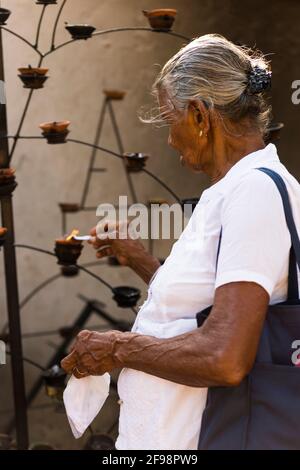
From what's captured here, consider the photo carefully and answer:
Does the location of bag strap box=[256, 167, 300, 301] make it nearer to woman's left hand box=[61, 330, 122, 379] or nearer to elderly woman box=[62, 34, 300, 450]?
elderly woman box=[62, 34, 300, 450]

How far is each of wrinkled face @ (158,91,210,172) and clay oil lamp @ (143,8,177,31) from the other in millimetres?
891

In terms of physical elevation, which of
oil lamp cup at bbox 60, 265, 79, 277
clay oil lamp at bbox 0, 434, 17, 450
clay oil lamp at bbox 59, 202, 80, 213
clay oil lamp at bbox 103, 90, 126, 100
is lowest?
clay oil lamp at bbox 0, 434, 17, 450

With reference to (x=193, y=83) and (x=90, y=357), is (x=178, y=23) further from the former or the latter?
(x=90, y=357)

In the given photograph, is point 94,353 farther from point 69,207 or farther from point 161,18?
point 69,207

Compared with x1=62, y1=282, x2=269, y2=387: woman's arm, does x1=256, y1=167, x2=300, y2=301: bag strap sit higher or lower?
higher

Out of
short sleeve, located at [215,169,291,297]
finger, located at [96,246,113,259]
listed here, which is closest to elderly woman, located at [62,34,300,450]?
short sleeve, located at [215,169,291,297]

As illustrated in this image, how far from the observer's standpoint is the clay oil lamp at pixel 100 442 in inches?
106

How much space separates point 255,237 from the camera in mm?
1123

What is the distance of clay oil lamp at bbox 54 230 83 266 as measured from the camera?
7.13 ft

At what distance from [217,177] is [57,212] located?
1.80m

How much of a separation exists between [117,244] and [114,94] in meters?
1.25

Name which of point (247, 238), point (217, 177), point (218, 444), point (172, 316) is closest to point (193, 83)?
point (217, 177)

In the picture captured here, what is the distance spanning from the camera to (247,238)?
3.68 ft
